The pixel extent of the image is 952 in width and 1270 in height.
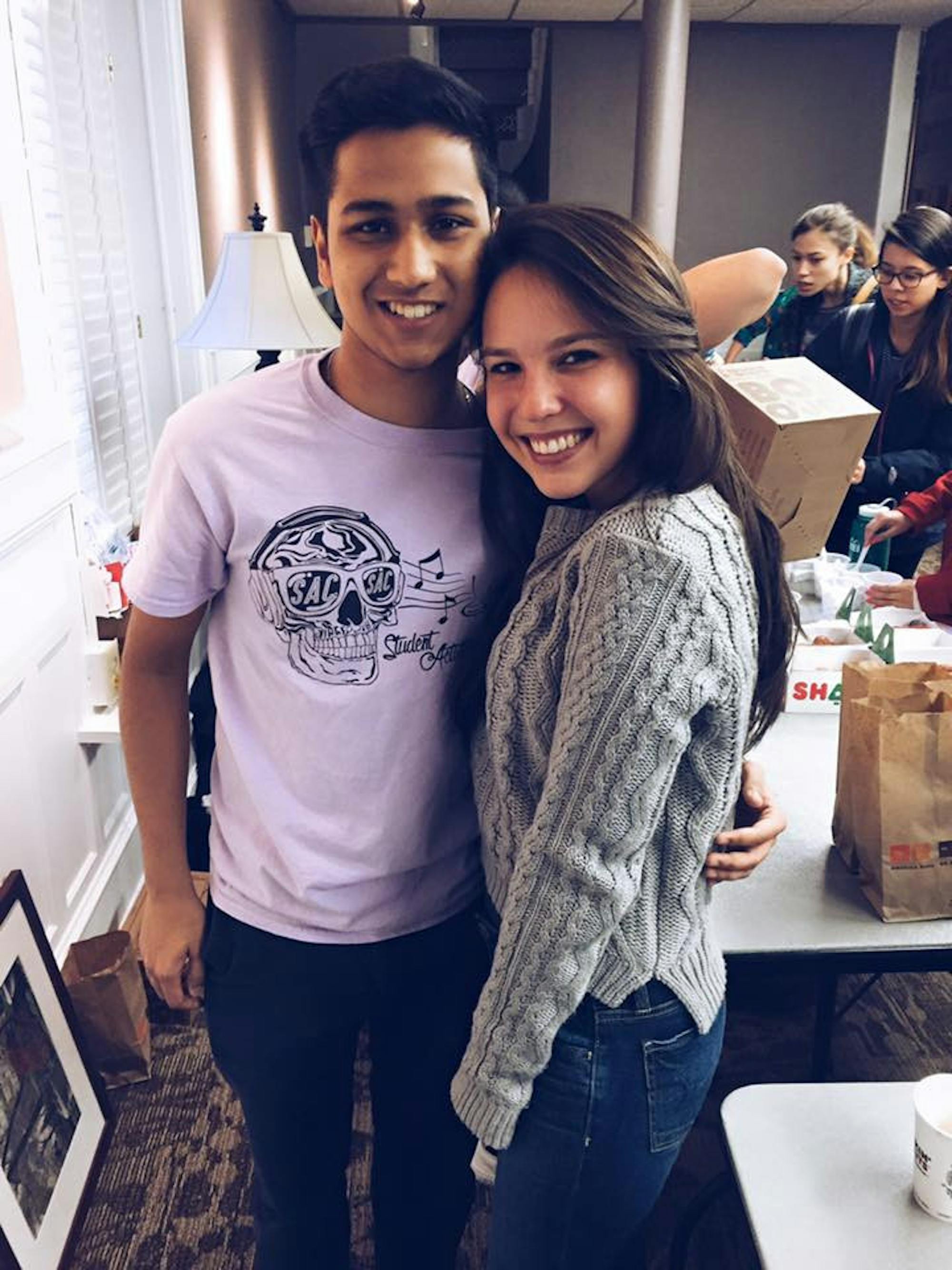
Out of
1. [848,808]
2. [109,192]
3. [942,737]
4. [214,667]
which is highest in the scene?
[109,192]

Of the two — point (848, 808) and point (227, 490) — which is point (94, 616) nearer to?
point (227, 490)

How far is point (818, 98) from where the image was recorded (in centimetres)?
725

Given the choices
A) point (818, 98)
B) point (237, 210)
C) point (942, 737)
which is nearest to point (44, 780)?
point (942, 737)

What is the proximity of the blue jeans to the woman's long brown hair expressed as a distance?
315 millimetres

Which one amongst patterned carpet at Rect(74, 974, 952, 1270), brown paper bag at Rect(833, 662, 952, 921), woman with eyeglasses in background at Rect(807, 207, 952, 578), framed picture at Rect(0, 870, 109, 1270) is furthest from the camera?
woman with eyeglasses in background at Rect(807, 207, 952, 578)

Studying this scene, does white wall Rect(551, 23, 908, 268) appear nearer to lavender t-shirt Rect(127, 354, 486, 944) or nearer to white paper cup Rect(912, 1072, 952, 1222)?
lavender t-shirt Rect(127, 354, 486, 944)

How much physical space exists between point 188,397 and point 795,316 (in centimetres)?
210

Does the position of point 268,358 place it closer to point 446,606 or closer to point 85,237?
point 85,237

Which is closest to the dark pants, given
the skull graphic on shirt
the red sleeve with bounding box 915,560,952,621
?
the skull graphic on shirt

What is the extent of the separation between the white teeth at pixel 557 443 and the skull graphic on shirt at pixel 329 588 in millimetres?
168

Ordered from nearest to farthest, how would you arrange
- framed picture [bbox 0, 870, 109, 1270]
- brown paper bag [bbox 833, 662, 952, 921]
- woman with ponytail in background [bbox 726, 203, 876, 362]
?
brown paper bag [bbox 833, 662, 952, 921] < framed picture [bbox 0, 870, 109, 1270] < woman with ponytail in background [bbox 726, 203, 876, 362]

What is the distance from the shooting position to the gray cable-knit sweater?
821mm

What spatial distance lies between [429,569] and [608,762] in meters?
0.28

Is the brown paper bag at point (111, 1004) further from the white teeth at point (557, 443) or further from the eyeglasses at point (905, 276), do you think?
the eyeglasses at point (905, 276)
